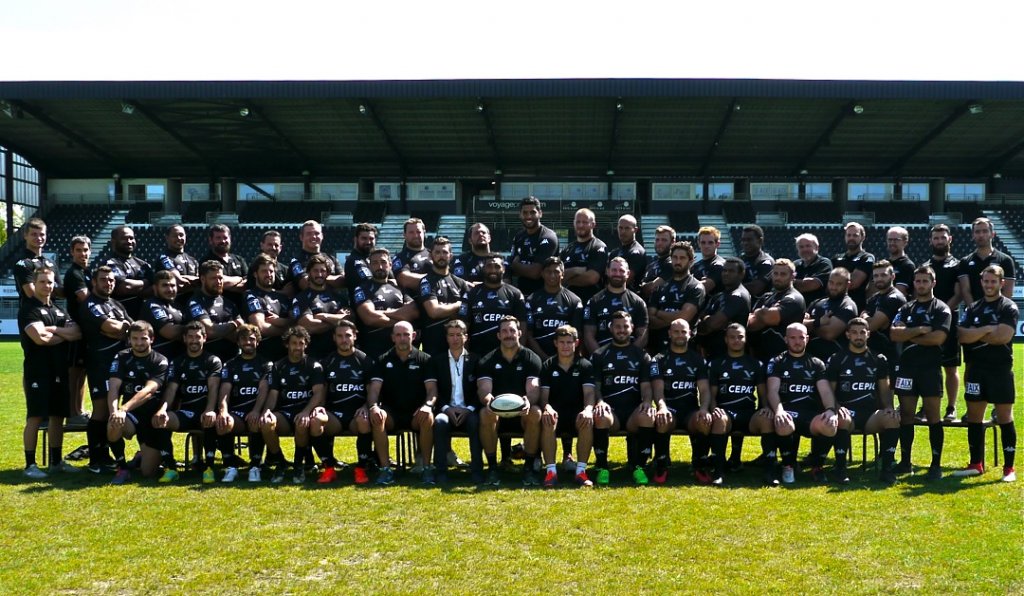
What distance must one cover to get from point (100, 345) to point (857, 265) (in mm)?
7587

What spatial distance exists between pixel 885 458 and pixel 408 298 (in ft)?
15.0

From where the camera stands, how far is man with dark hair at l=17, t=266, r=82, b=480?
24.0 feet

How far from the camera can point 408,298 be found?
7.89 m

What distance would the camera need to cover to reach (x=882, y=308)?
24.9ft

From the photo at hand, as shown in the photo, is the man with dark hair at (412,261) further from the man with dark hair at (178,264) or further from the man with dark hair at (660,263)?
the man with dark hair at (660,263)

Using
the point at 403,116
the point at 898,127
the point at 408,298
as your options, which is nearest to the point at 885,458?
the point at 408,298

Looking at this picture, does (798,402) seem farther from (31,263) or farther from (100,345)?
(31,263)

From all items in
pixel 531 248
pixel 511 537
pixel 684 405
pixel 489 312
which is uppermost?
pixel 531 248

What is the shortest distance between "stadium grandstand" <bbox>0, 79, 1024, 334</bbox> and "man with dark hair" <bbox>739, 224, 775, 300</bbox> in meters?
19.0

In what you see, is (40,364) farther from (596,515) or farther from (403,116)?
(403,116)

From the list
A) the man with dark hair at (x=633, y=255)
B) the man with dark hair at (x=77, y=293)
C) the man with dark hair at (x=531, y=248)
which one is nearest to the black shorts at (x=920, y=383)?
the man with dark hair at (x=633, y=255)

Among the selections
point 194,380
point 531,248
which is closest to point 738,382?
point 531,248

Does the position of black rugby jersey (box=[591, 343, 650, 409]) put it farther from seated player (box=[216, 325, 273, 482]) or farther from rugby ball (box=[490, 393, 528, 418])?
seated player (box=[216, 325, 273, 482])

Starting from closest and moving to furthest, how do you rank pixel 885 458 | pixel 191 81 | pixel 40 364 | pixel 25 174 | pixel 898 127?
1. pixel 885 458
2. pixel 40 364
3. pixel 191 81
4. pixel 898 127
5. pixel 25 174
